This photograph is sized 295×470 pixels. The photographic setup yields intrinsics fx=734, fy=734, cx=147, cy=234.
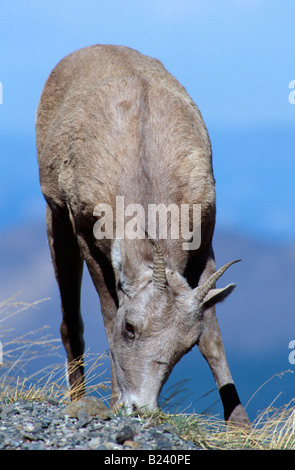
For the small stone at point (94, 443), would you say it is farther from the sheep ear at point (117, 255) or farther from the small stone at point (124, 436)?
the sheep ear at point (117, 255)

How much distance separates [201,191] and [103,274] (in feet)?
4.52

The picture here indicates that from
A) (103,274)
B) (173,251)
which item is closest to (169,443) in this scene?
→ (173,251)

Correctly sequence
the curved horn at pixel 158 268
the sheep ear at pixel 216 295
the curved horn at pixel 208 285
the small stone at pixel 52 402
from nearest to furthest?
the curved horn at pixel 158 268 → the curved horn at pixel 208 285 → the sheep ear at pixel 216 295 → the small stone at pixel 52 402

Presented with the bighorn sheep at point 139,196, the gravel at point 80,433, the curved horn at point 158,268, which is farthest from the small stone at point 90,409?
the curved horn at point 158,268

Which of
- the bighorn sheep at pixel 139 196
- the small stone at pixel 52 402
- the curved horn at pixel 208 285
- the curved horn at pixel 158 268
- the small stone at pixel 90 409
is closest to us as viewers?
the small stone at pixel 90 409

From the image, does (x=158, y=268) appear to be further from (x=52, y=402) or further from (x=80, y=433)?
(x=52, y=402)

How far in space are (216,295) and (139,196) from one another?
1178 millimetres

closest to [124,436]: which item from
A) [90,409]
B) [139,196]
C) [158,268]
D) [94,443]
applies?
[94,443]

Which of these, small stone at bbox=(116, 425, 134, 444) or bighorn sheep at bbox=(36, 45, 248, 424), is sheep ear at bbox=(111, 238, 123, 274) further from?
small stone at bbox=(116, 425, 134, 444)

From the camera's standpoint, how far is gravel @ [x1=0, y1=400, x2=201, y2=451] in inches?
215

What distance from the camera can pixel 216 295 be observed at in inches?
268

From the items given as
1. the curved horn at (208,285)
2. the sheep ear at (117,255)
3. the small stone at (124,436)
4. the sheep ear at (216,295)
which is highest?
the sheep ear at (117,255)

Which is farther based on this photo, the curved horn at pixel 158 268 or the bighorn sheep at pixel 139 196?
the bighorn sheep at pixel 139 196

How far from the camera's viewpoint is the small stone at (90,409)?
20.2ft
